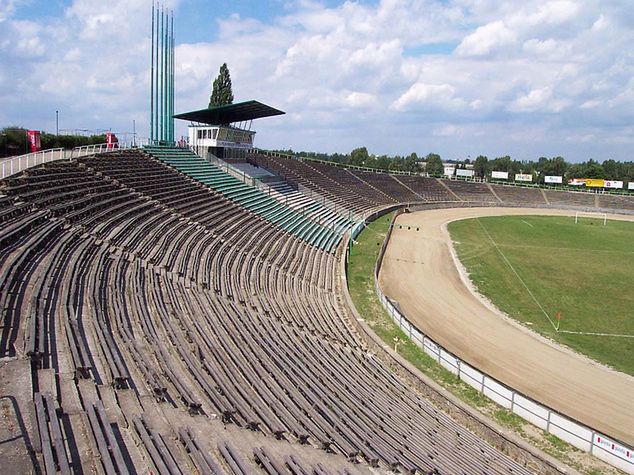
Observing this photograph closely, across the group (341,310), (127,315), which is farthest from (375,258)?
(127,315)

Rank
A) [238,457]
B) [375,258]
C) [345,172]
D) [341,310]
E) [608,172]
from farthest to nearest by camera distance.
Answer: [608,172], [345,172], [375,258], [341,310], [238,457]

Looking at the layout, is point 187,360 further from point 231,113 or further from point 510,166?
point 510,166

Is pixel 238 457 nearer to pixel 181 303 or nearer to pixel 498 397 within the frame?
pixel 181 303

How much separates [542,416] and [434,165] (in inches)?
5783

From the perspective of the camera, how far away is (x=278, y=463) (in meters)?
8.64

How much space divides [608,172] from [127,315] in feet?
492

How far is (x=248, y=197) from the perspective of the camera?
125 feet

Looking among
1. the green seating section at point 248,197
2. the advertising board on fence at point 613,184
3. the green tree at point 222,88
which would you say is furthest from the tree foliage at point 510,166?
the green seating section at point 248,197

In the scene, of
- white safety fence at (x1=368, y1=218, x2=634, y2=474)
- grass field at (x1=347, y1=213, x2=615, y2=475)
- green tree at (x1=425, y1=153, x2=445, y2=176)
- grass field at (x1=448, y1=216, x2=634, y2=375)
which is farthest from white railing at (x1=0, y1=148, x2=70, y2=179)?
green tree at (x1=425, y1=153, x2=445, y2=176)

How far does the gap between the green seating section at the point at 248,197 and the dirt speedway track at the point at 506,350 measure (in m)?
5.65

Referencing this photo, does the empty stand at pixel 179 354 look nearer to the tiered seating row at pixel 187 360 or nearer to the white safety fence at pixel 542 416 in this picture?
the tiered seating row at pixel 187 360

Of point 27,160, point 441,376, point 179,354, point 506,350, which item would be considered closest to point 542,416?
point 441,376

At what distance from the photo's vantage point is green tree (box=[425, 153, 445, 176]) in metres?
142

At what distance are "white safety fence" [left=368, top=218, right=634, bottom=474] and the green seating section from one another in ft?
58.2
